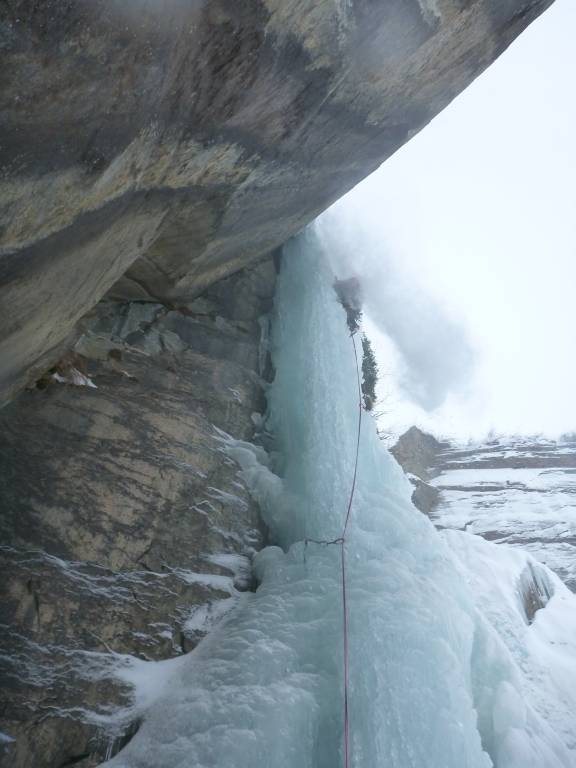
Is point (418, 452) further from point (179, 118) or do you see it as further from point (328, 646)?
point (179, 118)

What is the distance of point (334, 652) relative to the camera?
358 cm

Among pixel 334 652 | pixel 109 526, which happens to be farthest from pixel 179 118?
pixel 334 652

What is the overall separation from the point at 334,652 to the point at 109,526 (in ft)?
6.24

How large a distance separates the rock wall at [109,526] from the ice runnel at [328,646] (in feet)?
0.98

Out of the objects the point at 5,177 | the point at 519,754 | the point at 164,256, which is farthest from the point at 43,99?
the point at 519,754

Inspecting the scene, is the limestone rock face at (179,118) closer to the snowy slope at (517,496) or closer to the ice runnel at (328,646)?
the ice runnel at (328,646)

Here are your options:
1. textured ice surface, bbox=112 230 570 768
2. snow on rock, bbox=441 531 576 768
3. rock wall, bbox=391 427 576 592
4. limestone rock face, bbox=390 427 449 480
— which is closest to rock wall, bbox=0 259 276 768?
textured ice surface, bbox=112 230 570 768

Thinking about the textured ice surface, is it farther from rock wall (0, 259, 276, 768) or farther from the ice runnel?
rock wall (0, 259, 276, 768)

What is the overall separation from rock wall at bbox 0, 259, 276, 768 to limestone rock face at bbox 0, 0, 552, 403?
1.83 feet

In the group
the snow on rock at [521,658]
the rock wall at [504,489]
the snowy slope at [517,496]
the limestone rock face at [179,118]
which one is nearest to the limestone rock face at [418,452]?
the rock wall at [504,489]

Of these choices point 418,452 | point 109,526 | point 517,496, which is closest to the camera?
point 109,526

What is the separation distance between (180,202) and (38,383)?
1902 mm

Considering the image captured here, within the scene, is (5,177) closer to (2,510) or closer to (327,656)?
(2,510)

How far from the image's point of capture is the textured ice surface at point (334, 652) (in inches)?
121
